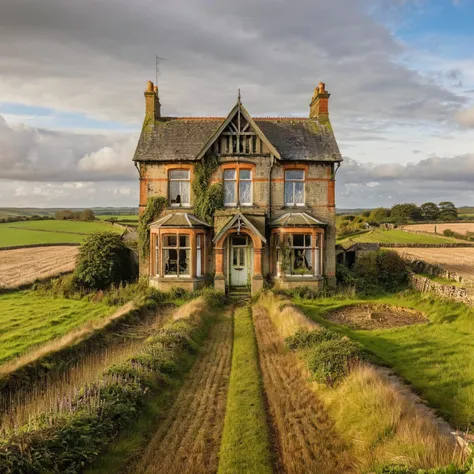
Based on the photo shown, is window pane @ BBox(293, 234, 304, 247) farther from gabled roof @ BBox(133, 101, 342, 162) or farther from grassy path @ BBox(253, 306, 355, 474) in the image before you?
grassy path @ BBox(253, 306, 355, 474)

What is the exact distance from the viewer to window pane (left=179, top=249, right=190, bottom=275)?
85.3ft

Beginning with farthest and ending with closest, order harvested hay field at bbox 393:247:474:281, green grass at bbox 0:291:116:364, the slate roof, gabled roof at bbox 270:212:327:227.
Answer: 1. harvested hay field at bbox 393:247:474:281
2. the slate roof
3. gabled roof at bbox 270:212:327:227
4. green grass at bbox 0:291:116:364

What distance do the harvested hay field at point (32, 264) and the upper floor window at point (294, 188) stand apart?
659 inches

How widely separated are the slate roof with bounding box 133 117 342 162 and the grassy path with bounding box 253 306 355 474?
16.7 m

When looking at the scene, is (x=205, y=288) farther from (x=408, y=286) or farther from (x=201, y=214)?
(x=408, y=286)

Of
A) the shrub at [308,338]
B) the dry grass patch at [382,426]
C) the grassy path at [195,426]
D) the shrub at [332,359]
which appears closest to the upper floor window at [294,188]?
the shrub at [308,338]

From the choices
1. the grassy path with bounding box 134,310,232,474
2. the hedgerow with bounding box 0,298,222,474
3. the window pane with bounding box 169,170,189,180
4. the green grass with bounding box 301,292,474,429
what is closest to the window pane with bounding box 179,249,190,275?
the window pane with bounding box 169,170,189,180

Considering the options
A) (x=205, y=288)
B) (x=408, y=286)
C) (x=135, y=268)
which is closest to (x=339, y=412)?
(x=205, y=288)

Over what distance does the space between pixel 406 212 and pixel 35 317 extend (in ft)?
270

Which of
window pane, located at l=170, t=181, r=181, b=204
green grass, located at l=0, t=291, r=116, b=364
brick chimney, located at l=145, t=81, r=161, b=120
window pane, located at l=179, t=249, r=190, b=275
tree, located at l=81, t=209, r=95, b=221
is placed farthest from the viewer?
tree, located at l=81, t=209, r=95, b=221

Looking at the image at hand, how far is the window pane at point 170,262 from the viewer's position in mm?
26087

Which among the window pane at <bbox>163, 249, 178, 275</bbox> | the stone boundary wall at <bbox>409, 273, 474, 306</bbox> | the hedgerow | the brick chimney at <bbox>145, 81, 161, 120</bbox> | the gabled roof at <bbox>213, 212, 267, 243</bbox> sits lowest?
the hedgerow

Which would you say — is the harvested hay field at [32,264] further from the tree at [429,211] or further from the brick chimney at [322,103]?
the tree at [429,211]

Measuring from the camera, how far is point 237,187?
27109 millimetres
